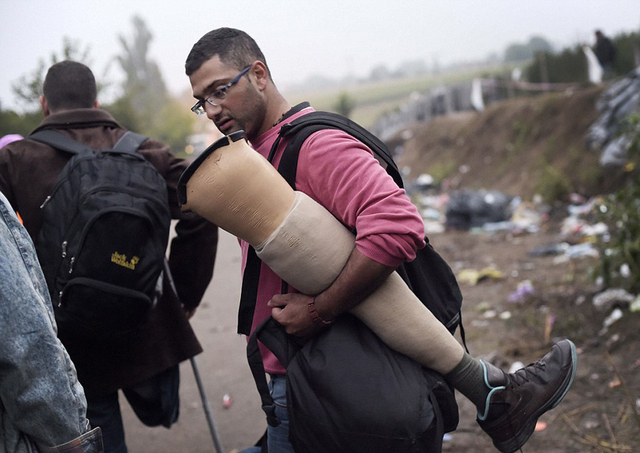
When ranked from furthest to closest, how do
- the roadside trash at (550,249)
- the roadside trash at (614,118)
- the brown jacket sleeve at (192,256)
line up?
the roadside trash at (614,118) → the roadside trash at (550,249) → the brown jacket sleeve at (192,256)

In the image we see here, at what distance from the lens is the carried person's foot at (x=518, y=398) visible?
2062 millimetres

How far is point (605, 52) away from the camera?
509 inches

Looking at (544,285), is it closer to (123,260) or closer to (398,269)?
(398,269)

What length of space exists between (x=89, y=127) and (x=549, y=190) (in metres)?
8.77

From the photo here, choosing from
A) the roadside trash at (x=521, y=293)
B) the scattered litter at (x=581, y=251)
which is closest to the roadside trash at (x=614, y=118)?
the scattered litter at (x=581, y=251)

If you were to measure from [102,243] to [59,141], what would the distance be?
2.02ft

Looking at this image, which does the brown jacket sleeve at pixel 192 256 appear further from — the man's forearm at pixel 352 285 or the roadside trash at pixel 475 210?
the roadside trash at pixel 475 210

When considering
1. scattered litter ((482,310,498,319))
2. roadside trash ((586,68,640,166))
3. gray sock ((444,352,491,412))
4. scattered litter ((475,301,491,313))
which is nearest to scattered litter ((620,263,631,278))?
scattered litter ((482,310,498,319))

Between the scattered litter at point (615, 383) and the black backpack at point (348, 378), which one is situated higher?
the black backpack at point (348, 378)

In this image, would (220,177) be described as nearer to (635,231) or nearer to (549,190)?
(635,231)

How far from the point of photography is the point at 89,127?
2766mm

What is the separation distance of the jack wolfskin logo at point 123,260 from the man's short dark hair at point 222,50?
2.34 feet

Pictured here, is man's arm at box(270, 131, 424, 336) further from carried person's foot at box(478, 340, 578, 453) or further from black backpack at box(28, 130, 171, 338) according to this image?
black backpack at box(28, 130, 171, 338)

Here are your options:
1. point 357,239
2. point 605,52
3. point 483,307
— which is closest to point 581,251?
point 483,307
